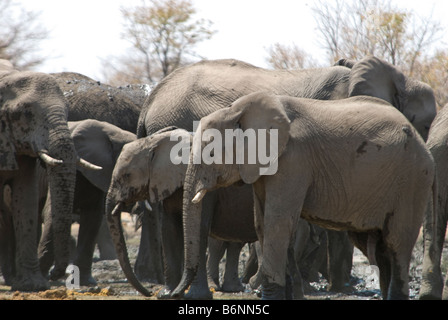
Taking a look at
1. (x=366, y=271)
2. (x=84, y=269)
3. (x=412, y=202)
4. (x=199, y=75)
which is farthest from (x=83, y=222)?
(x=412, y=202)

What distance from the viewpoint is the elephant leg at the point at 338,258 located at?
442 inches

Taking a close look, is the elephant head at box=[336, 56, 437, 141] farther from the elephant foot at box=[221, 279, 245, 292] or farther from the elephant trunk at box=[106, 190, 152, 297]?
the elephant trunk at box=[106, 190, 152, 297]

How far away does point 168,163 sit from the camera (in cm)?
955

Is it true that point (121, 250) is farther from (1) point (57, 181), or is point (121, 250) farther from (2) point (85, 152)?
(2) point (85, 152)

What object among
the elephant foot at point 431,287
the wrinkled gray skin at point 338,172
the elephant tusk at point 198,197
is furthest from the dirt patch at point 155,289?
the elephant tusk at point 198,197

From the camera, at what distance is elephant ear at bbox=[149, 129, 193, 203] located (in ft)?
31.2

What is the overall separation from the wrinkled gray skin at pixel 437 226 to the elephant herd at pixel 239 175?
1 centimetres

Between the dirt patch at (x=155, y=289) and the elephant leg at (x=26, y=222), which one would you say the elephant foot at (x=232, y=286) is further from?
the elephant leg at (x=26, y=222)

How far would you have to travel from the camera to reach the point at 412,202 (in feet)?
27.8

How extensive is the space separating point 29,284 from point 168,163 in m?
1.95

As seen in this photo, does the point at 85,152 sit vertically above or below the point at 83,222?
above

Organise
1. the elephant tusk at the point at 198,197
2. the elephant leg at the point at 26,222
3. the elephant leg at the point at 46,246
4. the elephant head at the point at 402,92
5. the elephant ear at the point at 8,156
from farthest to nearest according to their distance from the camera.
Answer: the elephant leg at the point at 46,246 → the elephant head at the point at 402,92 → the elephant leg at the point at 26,222 → the elephant ear at the point at 8,156 → the elephant tusk at the point at 198,197

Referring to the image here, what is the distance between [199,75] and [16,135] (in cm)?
235

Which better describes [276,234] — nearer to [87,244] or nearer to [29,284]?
[29,284]
